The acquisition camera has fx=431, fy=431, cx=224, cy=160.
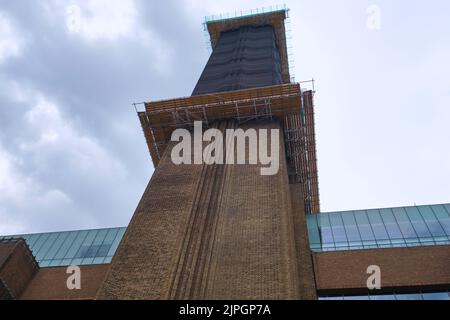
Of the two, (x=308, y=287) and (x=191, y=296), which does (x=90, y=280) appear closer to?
(x=191, y=296)

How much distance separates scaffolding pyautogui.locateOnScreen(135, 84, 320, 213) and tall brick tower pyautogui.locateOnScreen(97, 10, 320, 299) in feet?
0.23

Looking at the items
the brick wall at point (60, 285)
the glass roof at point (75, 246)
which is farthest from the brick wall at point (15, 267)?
the glass roof at point (75, 246)

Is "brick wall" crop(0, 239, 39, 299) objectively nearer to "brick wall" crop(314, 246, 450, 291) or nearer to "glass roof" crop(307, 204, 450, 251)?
"brick wall" crop(314, 246, 450, 291)

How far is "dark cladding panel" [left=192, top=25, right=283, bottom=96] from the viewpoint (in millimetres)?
36938

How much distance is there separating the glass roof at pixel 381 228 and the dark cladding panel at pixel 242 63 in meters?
13.3

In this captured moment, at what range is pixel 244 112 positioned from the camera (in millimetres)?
29844

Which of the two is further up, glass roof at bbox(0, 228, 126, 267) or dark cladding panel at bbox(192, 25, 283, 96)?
dark cladding panel at bbox(192, 25, 283, 96)

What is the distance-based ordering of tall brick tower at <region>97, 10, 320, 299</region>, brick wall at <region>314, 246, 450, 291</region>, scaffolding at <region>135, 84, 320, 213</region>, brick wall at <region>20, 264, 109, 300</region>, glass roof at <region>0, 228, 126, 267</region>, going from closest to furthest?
1. tall brick tower at <region>97, 10, 320, 299</region>
2. brick wall at <region>314, 246, 450, 291</region>
3. brick wall at <region>20, 264, 109, 300</region>
4. glass roof at <region>0, 228, 126, 267</region>
5. scaffolding at <region>135, 84, 320, 213</region>

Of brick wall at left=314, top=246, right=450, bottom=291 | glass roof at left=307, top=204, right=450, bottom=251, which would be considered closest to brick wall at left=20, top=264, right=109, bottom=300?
brick wall at left=314, top=246, right=450, bottom=291

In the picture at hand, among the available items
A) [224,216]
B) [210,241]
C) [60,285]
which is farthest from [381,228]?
[60,285]

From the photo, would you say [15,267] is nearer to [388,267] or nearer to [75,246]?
[75,246]
